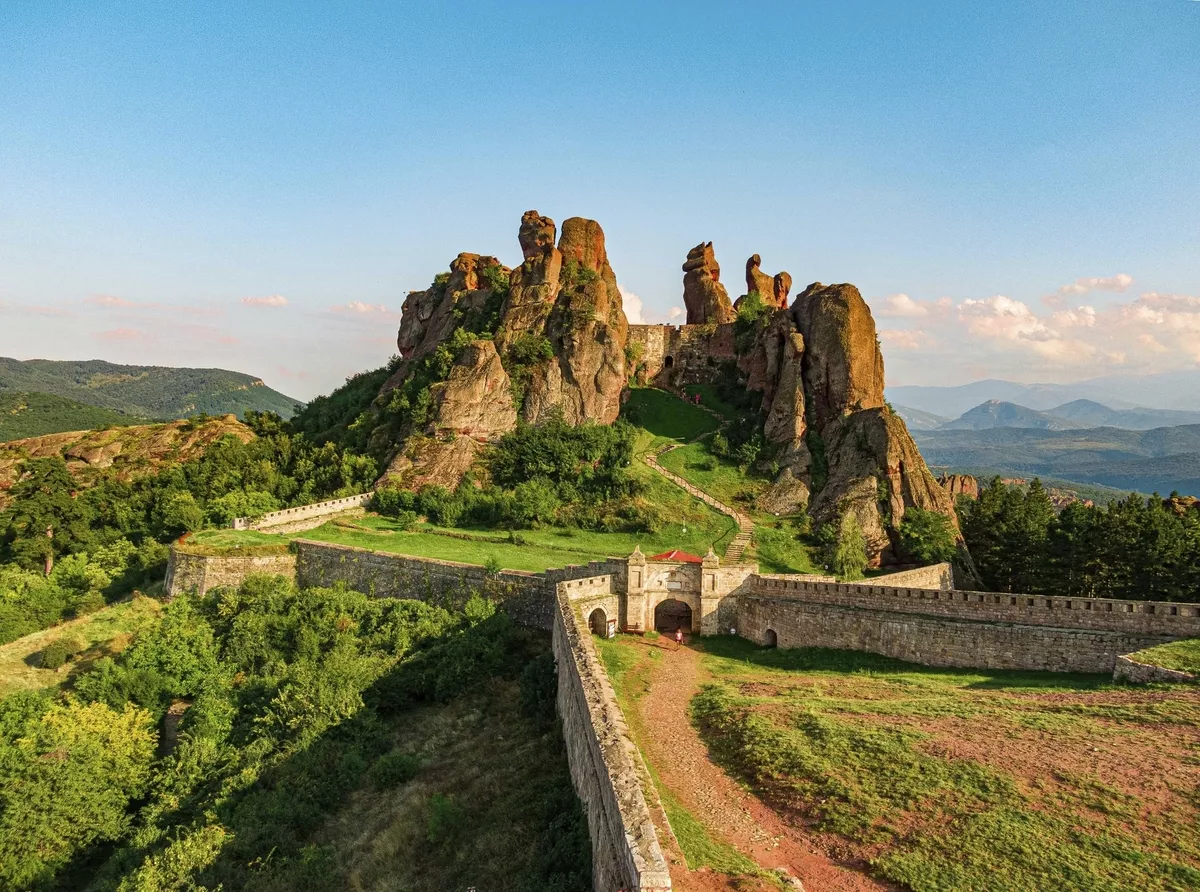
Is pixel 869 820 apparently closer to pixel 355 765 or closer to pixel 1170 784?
pixel 1170 784

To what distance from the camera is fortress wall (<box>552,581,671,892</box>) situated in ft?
29.4

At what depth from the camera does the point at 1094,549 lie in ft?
106

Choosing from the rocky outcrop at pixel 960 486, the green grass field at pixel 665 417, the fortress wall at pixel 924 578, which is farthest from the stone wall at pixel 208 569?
the rocky outcrop at pixel 960 486

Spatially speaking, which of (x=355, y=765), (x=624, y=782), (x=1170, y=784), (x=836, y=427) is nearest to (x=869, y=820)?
(x=624, y=782)

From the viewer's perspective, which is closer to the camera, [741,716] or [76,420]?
[741,716]

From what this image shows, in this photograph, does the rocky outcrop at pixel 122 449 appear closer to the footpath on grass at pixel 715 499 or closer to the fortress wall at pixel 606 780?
the footpath on grass at pixel 715 499

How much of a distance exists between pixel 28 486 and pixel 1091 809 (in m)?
56.3

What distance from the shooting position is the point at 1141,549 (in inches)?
1217

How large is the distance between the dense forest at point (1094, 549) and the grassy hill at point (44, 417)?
140m

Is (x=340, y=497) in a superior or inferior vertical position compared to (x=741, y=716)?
superior

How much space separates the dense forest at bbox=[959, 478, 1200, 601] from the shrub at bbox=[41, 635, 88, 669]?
43963 mm

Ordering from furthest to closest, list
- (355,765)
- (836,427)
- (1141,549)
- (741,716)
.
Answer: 1. (836,427)
2. (1141,549)
3. (355,765)
4. (741,716)

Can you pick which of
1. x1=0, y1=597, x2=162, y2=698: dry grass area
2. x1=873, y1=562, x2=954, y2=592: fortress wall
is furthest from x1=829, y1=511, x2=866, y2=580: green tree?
x1=0, y1=597, x2=162, y2=698: dry grass area

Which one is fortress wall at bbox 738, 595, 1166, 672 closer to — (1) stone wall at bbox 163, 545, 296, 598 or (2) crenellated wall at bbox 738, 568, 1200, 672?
(2) crenellated wall at bbox 738, 568, 1200, 672
